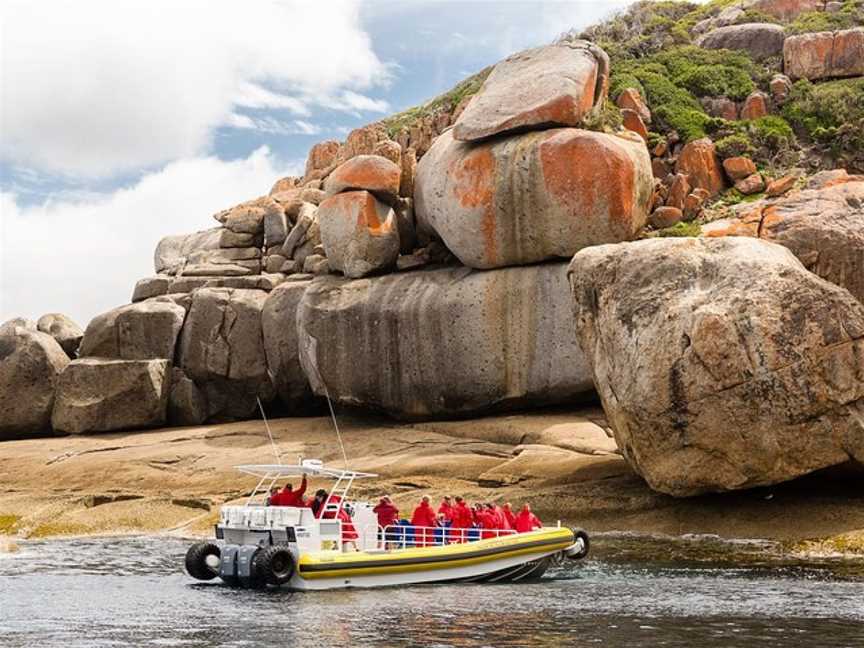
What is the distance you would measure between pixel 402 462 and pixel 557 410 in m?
6.66

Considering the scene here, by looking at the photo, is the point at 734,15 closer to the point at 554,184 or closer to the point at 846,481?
the point at 554,184

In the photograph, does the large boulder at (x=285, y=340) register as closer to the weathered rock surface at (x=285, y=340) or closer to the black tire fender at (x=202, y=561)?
the weathered rock surface at (x=285, y=340)

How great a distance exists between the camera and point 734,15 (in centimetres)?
7725

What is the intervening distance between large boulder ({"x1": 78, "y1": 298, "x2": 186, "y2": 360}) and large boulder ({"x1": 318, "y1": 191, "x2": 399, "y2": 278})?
8591 mm

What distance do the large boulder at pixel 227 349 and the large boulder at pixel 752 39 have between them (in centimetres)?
3396

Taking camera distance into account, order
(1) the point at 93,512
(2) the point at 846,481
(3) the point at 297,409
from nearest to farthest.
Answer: (2) the point at 846,481
(1) the point at 93,512
(3) the point at 297,409

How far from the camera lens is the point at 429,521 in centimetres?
3092

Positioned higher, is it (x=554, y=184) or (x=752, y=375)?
(x=554, y=184)

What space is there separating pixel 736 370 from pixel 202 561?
14.5 metres

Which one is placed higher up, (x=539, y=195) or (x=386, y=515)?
(x=539, y=195)

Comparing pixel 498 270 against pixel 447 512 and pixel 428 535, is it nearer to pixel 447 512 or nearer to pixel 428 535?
pixel 447 512

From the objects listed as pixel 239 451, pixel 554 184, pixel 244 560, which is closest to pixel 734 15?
pixel 554 184

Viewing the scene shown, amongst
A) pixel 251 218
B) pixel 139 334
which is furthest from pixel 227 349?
pixel 251 218

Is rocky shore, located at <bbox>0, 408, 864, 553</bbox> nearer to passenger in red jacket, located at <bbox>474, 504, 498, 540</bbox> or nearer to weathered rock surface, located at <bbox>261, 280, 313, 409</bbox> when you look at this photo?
weathered rock surface, located at <bbox>261, 280, 313, 409</bbox>
